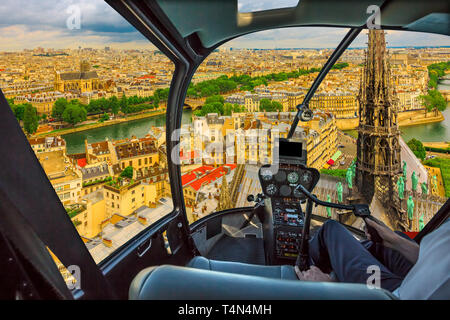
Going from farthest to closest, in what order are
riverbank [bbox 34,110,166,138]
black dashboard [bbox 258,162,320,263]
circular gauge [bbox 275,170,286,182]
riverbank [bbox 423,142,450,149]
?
riverbank [bbox 423,142,450,149]
circular gauge [bbox 275,170,286,182]
black dashboard [bbox 258,162,320,263]
riverbank [bbox 34,110,166,138]

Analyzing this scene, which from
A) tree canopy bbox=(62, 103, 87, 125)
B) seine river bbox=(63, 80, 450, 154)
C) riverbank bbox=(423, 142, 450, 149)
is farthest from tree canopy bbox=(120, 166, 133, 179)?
riverbank bbox=(423, 142, 450, 149)

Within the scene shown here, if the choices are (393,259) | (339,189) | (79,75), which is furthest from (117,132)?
(339,189)

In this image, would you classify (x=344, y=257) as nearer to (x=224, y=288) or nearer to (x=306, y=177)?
(x=224, y=288)

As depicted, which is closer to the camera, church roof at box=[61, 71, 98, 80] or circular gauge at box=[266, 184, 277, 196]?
church roof at box=[61, 71, 98, 80]

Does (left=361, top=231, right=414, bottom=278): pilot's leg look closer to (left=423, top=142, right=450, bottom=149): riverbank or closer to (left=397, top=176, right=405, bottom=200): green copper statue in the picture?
(left=423, top=142, right=450, bottom=149): riverbank

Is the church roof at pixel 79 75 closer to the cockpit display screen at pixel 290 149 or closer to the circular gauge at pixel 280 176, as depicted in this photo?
the cockpit display screen at pixel 290 149
